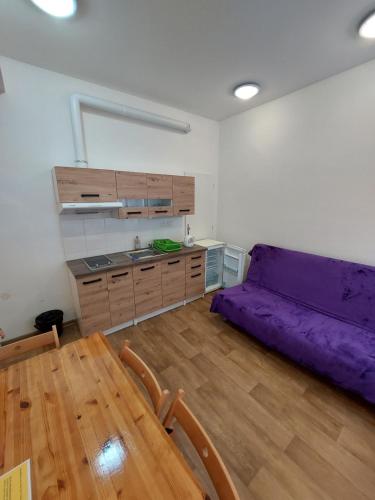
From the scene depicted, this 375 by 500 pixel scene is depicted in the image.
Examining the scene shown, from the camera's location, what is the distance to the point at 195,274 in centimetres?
304

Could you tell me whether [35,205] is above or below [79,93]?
below

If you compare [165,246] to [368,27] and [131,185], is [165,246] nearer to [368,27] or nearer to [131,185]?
[131,185]

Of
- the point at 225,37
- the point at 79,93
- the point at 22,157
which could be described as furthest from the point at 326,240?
the point at 22,157

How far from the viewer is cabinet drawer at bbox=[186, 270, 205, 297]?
2994mm

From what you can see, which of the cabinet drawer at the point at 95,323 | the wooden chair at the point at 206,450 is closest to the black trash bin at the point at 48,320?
Answer: the cabinet drawer at the point at 95,323

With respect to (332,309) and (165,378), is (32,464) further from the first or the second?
(332,309)

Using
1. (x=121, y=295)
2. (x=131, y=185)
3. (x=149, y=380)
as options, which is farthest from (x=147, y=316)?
(x=149, y=380)

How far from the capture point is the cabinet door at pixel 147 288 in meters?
2.48

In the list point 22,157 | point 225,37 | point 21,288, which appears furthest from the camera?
point 21,288

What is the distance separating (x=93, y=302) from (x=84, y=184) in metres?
1.22

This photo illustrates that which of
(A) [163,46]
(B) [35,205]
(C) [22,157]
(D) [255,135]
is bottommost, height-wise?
(B) [35,205]

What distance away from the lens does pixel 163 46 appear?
5.70 ft

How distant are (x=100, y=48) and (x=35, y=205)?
156 centimetres

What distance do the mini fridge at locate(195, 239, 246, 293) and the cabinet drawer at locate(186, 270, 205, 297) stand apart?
26 centimetres
